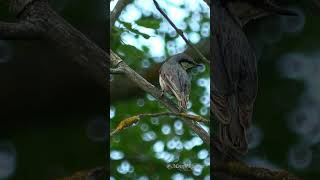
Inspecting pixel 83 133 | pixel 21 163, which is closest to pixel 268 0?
pixel 83 133

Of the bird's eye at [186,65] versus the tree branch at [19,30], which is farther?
the bird's eye at [186,65]

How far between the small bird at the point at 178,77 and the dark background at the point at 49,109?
185 mm

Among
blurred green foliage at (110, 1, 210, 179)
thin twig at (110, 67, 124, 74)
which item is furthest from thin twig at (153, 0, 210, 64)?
thin twig at (110, 67, 124, 74)

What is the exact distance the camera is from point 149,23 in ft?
6.34

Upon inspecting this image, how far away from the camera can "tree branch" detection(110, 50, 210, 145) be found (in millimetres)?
1859

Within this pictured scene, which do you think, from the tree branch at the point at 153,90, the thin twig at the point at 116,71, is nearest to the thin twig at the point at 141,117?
the tree branch at the point at 153,90

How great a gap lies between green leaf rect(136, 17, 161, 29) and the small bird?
4.5 inches

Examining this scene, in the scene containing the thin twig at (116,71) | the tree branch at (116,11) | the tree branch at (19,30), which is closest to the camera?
the tree branch at (19,30)

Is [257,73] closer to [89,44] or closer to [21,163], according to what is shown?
[89,44]

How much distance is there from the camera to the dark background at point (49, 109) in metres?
1.79

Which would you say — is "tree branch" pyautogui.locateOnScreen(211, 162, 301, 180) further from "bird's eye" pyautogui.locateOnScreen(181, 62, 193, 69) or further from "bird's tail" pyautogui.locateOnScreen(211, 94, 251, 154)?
"bird's eye" pyautogui.locateOnScreen(181, 62, 193, 69)

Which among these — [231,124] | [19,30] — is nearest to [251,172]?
[231,124]

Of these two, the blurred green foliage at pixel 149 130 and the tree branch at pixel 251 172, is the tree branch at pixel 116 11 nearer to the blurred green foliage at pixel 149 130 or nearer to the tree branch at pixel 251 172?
the blurred green foliage at pixel 149 130

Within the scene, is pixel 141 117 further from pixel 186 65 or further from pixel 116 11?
pixel 116 11
